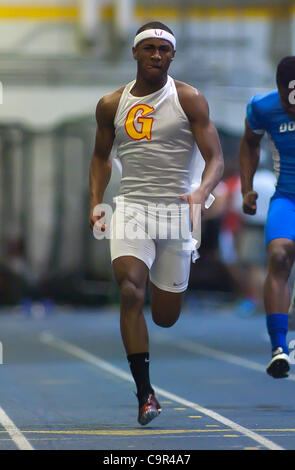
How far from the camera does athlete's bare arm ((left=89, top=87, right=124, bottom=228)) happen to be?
24.6 ft

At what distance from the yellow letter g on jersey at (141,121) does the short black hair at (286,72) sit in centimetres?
98

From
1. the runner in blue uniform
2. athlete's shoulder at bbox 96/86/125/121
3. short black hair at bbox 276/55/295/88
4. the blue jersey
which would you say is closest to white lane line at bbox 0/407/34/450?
the runner in blue uniform

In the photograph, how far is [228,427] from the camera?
7.11 metres

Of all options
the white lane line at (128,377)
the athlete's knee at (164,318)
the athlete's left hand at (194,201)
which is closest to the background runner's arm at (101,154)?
the athlete's left hand at (194,201)

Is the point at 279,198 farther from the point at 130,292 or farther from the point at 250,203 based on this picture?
the point at 130,292

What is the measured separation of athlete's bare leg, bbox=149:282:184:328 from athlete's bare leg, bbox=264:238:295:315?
0.59 meters

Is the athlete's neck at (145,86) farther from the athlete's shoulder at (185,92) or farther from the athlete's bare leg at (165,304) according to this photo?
the athlete's bare leg at (165,304)

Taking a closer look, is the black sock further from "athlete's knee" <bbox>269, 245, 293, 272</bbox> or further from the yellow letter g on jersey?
the yellow letter g on jersey

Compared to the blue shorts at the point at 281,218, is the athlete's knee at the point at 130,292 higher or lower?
lower

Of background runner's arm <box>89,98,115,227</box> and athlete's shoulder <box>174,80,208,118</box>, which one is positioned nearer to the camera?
athlete's shoulder <box>174,80,208,118</box>

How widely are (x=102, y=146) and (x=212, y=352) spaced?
250 inches

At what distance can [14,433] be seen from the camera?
22.5 feet

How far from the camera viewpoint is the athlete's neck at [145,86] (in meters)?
7.39

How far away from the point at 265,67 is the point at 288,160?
1702 centimetres
